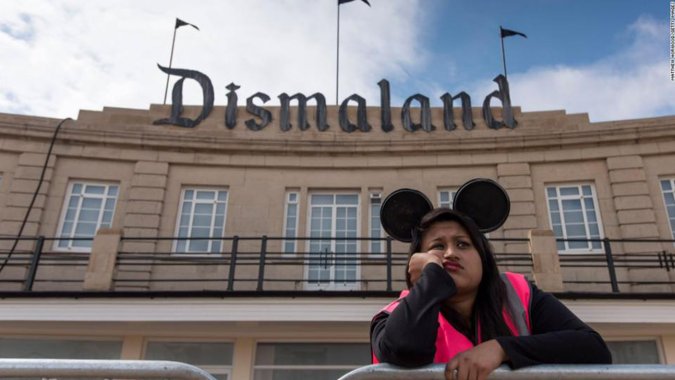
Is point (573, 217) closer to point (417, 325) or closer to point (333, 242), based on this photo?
point (333, 242)

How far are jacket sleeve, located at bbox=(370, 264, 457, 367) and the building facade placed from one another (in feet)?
29.1

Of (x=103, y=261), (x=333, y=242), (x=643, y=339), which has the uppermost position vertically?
(x=333, y=242)

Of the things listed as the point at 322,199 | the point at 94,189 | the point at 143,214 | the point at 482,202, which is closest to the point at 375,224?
the point at 322,199

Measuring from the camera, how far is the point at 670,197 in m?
13.2

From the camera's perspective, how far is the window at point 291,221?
13.5 m

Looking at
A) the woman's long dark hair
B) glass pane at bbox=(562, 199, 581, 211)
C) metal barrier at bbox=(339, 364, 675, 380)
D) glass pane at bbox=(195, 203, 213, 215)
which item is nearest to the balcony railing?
glass pane at bbox=(195, 203, 213, 215)

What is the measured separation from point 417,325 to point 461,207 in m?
1.09

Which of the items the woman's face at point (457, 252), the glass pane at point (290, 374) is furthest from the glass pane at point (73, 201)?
the woman's face at point (457, 252)

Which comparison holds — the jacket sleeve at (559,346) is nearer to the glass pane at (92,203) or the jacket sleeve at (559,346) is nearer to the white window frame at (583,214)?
the white window frame at (583,214)

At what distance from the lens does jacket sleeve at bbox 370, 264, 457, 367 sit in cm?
175

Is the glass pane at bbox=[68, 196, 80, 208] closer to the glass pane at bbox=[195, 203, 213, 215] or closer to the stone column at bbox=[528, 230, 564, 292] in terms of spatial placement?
the glass pane at bbox=[195, 203, 213, 215]

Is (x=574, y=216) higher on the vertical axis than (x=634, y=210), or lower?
lower

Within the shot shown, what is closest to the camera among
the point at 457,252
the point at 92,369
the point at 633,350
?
the point at 92,369

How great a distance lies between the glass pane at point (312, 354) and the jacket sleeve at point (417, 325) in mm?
8868
